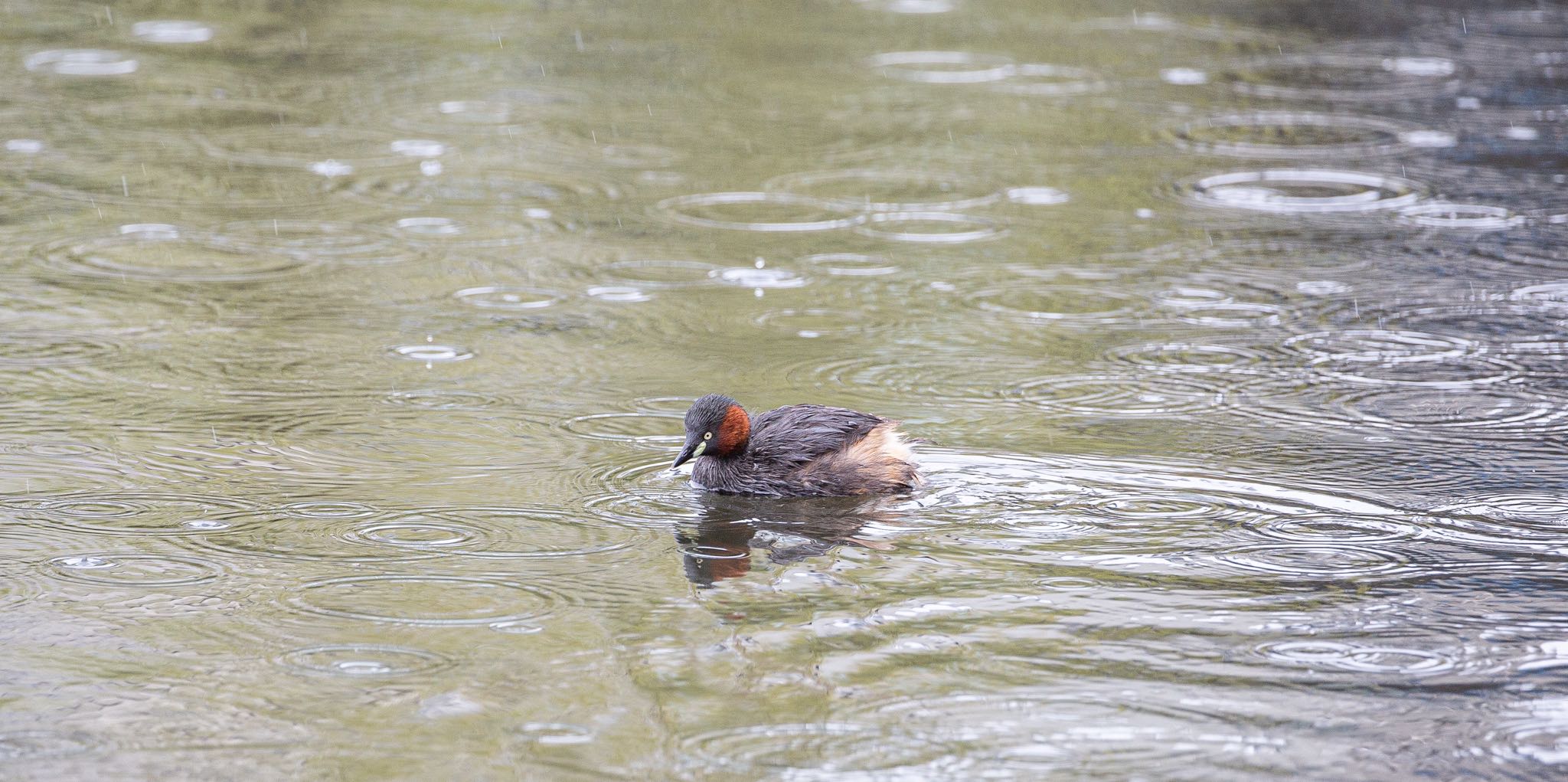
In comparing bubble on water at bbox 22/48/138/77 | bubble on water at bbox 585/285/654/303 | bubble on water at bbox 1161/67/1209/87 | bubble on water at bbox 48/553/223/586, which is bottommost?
bubble on water at bbox 48/553/223/586

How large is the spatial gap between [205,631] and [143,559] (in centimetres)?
70

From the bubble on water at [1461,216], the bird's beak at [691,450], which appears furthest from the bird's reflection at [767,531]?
the bubble on water at [1461,216]

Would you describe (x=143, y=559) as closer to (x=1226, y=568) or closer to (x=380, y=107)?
(x=1226, y=568)

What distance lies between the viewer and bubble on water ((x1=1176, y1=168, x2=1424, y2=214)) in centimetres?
1101

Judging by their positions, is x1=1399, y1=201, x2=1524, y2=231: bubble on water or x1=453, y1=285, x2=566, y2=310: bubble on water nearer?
x1=453, y1=285, x2=566, y2=310: bubble on water

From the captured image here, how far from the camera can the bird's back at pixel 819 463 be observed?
631 cm

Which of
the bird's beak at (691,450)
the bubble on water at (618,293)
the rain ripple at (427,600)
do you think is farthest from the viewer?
the bubble on water at (618,293)

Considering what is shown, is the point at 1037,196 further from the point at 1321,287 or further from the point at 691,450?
the point at 691,450

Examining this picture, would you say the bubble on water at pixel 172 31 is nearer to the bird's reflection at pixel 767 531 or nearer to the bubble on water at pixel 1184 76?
the bubble on water at pixel 1184 76

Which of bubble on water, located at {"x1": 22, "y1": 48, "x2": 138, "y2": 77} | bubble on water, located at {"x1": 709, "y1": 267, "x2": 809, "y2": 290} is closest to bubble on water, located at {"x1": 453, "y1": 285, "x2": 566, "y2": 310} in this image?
bubble on water, located at {"x1": 709, "y1": 267, "x2": 809, "y2": 290}

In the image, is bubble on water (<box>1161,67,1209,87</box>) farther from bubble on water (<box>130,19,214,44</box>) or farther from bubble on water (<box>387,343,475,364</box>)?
bubble on water (<box>387,343,475,364</box>)

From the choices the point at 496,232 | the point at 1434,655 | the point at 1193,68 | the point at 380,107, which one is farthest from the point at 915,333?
the point at 1193,68

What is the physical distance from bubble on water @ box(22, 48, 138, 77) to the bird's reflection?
31.2 ft

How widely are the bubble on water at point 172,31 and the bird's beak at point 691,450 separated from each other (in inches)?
411
